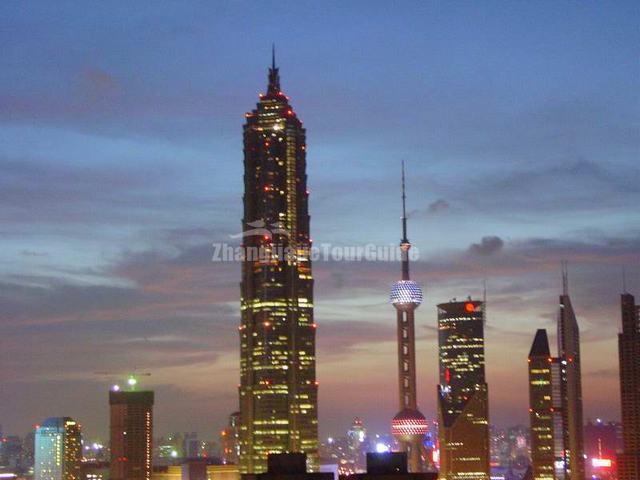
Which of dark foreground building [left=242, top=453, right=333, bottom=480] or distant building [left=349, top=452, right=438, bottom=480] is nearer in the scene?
Result: dark foreground building [left=242, top=453, right=333, bottom=480]

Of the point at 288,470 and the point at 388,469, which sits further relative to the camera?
the point at 388,469

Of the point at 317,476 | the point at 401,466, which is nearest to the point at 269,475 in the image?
the point at 317,476

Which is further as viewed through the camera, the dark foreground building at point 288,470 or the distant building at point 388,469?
the distant building at point 388,469

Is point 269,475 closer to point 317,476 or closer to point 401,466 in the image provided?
point 317,476
